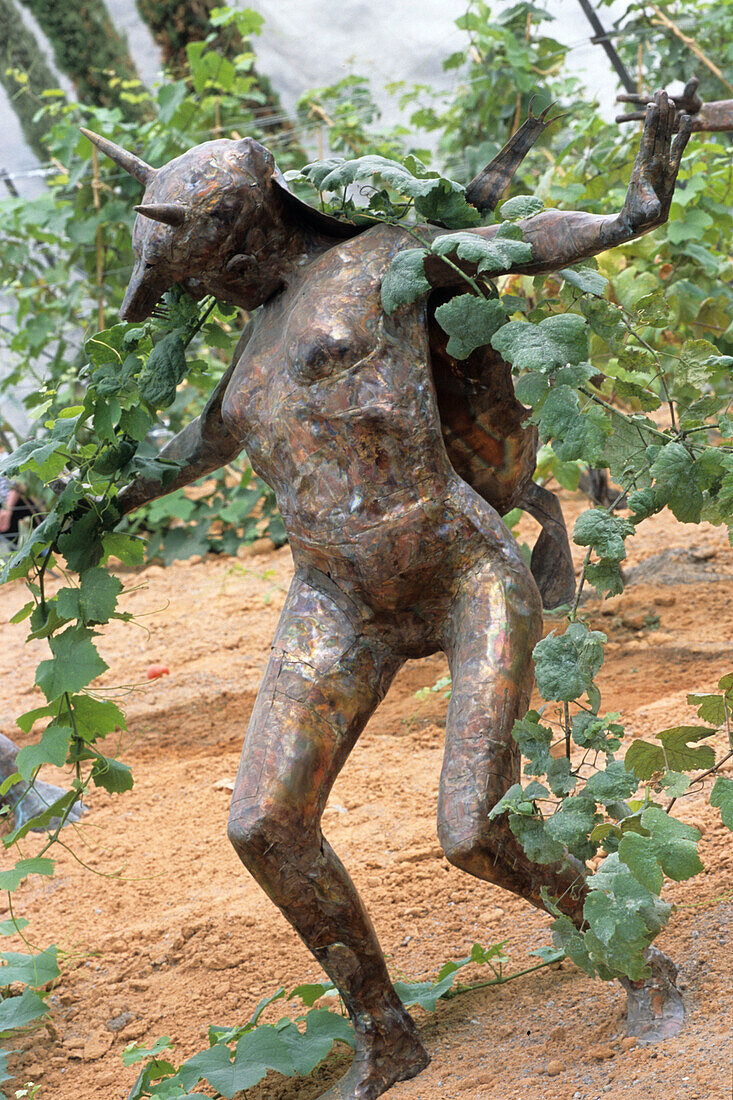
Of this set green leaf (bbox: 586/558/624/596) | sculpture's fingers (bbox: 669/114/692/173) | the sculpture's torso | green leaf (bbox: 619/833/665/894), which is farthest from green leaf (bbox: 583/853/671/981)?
sculpture's fingers (bbox: 669/114/692/173)

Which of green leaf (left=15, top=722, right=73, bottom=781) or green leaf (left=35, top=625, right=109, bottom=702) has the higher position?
green leaf (left=35, top=625, right=109, bottom=702)

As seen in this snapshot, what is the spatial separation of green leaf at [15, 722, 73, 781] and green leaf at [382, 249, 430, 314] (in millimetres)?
1289

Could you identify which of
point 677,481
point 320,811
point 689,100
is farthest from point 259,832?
point 689,100

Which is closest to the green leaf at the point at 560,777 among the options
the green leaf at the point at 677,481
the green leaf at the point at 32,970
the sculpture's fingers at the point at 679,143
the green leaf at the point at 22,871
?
the green leaf at the point at 677,481

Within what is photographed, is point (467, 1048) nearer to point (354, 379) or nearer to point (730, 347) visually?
point (354, 379)

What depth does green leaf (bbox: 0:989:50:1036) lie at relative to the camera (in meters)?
2.79

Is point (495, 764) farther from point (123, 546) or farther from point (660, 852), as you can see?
point (123, 546)

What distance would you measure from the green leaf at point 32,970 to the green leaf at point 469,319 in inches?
73.4

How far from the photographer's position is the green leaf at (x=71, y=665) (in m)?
2.71

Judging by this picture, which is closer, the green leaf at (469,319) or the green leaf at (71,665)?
the green leaf at (469,319)

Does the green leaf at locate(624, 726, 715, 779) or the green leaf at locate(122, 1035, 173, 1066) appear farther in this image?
the green leaf at locate(122, 1035, 173, 1066)

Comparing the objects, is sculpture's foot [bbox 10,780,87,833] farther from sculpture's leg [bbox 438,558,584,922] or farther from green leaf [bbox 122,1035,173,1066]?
sculpture's leg [bbox 438,558,584,922]

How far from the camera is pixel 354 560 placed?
2361mm

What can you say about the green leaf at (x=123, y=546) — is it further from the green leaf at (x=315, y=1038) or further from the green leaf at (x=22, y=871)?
the green leaf at (x=315, y=1038)
